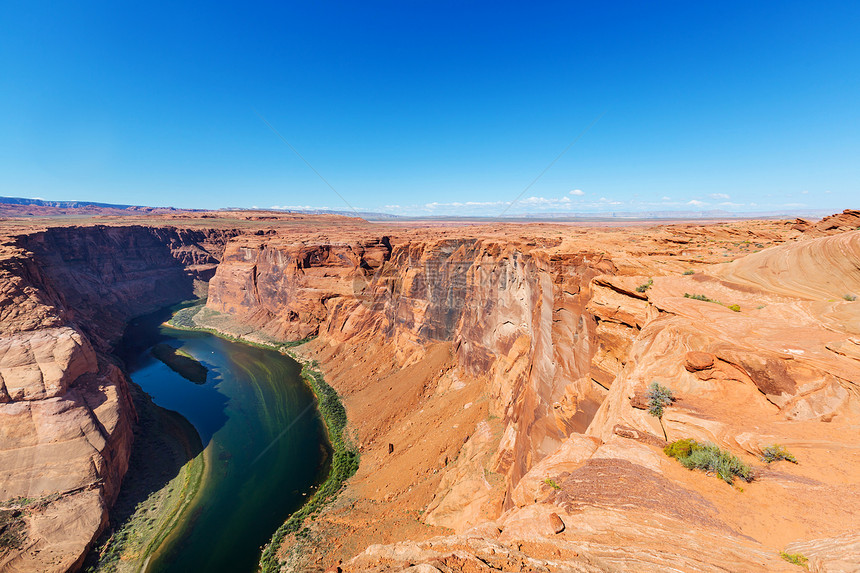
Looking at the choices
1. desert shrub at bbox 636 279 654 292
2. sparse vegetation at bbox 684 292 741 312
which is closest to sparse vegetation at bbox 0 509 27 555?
desert shrub at bbox 636 279 654 292

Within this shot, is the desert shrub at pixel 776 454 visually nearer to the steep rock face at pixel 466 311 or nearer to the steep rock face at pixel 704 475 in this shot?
the steep rock face at pixel 704 475

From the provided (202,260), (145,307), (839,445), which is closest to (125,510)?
(839,445)

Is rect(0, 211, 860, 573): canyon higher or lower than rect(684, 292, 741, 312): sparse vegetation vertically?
lower

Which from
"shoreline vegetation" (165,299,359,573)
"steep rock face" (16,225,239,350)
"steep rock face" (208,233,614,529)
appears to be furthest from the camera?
"steep rock face" (16,225,239,350)

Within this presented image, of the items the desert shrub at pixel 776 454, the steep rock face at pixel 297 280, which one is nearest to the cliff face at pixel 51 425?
the steep rock face at pixel 297 280

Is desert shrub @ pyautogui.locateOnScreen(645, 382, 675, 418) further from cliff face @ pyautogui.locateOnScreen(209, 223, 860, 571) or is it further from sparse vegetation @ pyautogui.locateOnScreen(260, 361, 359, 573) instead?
sparse vegetation @ pyautogui.locateOnScreen(260, 361, 359, 573)

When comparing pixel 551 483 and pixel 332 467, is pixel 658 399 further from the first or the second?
pixel 332 467

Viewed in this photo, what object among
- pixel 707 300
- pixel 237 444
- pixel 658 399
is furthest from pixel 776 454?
pixel 237 444
